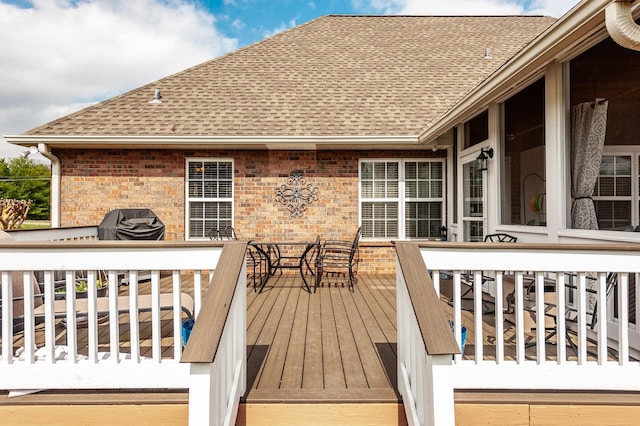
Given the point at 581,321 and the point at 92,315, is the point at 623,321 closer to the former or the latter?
the point at 581,321

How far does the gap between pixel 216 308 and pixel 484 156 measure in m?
4.21

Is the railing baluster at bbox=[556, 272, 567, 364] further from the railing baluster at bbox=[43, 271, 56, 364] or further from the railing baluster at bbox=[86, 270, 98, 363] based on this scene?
the railing baluster at bbox=[43, 271, 56, 364]

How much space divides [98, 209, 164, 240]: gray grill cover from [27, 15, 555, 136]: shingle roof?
1.43 metres

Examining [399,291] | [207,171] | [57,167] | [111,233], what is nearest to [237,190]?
[207,171]

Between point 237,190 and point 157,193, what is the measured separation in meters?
1.42

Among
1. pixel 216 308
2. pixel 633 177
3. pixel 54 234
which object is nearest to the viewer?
pixel 216 308

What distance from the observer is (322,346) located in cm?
309

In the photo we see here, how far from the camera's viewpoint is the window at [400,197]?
22.3ft

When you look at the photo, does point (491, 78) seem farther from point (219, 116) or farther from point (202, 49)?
point (202, 49)

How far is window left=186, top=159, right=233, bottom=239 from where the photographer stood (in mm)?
6738

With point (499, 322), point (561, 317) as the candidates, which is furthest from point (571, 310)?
point (499, 322)

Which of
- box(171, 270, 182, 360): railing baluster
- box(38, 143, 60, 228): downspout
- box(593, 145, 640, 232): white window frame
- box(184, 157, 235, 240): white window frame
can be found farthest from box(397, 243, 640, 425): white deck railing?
box(38, 143, 60, 228): downspout

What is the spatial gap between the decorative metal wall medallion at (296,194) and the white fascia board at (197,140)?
28.3 inches

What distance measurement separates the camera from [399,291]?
2.32 m
